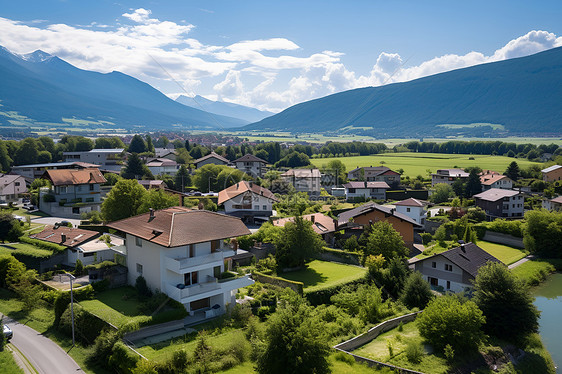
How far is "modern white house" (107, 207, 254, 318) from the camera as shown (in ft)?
76.1

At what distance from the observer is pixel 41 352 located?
20000mm

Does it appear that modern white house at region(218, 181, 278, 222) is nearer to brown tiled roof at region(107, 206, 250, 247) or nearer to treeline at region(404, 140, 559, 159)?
brown tiled roof at region(107, 206, 250, 247)

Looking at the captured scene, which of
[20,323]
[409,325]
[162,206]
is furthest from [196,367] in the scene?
[162,206]

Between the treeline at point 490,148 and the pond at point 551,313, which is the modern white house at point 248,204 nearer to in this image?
the pond at point 551,313

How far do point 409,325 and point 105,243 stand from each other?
839 inches

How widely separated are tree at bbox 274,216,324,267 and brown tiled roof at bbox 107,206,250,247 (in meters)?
6.93

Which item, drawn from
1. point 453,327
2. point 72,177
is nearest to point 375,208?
point 453,327

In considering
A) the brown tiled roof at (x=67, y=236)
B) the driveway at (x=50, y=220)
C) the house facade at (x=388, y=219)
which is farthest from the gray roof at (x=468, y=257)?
the driveway at (x=50, y=220)

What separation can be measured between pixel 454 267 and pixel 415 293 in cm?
613

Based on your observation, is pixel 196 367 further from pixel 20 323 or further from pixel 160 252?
pixel 20 323

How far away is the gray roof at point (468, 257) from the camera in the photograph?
106ft

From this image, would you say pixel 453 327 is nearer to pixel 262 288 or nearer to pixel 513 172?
pixel 262 288

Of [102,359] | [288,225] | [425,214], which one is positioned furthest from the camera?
[425,214]

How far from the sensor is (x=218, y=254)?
2477 centimetres
